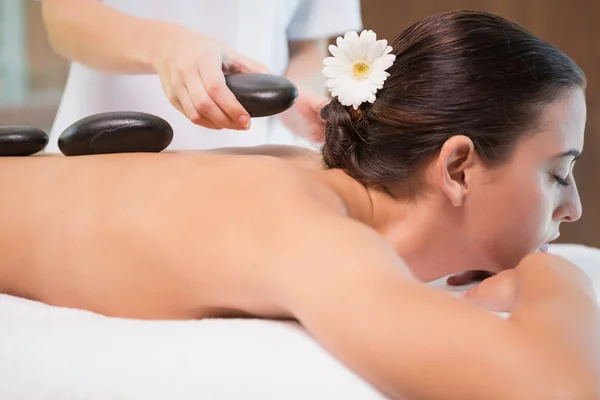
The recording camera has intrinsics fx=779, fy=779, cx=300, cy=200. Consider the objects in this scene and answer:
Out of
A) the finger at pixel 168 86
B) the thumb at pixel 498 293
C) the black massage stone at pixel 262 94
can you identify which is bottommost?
the thumb at pixel 498 293

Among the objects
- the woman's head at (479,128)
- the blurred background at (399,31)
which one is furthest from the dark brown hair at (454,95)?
the blurred background at (399,31)

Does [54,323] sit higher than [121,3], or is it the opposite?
[121,3]

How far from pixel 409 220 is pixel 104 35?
2.86ft

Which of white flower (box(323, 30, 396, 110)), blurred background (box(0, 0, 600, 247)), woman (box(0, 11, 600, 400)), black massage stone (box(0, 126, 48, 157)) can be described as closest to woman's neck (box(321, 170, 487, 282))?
woman (box(0, 11, 600, 400))

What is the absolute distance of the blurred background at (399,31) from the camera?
2.38 meters

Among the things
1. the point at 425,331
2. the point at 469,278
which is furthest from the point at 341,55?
the point at 425,331

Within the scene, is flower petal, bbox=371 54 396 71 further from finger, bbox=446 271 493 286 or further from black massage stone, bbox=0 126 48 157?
black massage stone, bbox=0 126 48 157

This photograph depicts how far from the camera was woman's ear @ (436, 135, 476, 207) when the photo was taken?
1039 mm

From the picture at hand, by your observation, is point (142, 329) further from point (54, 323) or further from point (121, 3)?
point (121, 3)

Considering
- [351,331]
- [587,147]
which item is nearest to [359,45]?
[351,331]

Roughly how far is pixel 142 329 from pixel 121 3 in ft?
4.37

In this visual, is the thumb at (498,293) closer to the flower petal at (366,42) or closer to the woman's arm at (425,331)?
the woman's arm at (425,331)

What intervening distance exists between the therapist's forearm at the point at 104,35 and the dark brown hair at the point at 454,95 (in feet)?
1.55

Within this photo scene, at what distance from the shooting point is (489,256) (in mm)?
1152
